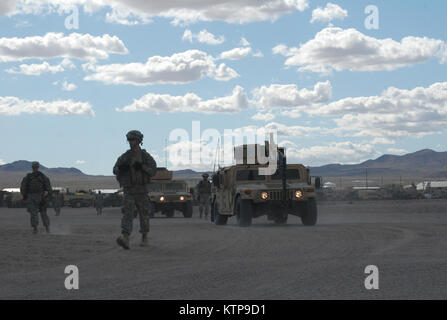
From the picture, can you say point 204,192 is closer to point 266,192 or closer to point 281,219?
point 281,219

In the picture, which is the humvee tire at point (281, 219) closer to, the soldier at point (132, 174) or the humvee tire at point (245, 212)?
the humvee tire at point (245, 212)

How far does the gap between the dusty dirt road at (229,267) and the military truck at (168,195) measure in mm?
18880

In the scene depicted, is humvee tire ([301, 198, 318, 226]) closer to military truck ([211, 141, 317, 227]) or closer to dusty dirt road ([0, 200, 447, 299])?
military truck ([211, 141, 317, 227])

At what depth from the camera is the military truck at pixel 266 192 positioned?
72.4 ft

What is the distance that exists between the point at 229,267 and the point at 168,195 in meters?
25.2

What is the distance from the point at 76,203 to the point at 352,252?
2523 inches

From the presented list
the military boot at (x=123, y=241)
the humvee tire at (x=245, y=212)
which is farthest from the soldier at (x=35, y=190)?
the humvee tire at (x=245, y=212)

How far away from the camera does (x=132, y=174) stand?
13.2m

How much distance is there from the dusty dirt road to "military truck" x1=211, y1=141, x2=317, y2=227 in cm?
586

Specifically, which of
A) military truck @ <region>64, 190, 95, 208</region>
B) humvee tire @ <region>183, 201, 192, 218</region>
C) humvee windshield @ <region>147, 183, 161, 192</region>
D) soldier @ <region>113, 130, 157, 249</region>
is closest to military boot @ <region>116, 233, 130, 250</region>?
soldier @ <region>113, 130, 157, 249</region>
